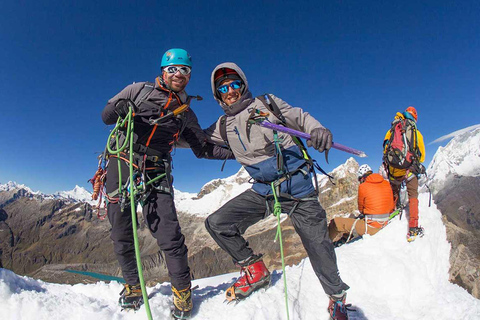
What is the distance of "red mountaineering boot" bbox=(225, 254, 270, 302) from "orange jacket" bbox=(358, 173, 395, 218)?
5739mm

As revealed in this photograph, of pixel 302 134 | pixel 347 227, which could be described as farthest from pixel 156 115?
pixel 347 227

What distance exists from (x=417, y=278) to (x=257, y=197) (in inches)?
181

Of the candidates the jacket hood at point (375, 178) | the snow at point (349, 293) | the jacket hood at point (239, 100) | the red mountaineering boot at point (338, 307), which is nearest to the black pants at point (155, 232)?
the snow at point (349, 293)

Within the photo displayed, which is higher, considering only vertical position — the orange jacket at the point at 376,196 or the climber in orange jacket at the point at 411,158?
the climber in orange jacket at the point at 411,158

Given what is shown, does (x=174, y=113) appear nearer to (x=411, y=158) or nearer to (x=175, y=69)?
(x=175, y=69)

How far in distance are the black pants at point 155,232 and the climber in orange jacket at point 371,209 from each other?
21.6 feet

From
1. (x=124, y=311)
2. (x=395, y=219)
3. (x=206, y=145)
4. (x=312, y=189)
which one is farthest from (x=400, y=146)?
(x=124, y=311)

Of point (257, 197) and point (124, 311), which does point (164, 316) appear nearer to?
point (124, 311)

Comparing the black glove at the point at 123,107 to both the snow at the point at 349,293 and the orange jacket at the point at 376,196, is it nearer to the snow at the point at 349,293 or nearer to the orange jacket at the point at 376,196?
the snow at the point at 349,293

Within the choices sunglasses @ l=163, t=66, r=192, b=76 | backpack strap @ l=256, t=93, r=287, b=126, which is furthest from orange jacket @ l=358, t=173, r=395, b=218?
sunglasses @ l=163, t=66, r=192, b=76

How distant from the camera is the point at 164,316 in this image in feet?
12.6

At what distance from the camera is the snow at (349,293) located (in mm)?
3533

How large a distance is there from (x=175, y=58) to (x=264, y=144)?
2200 mm

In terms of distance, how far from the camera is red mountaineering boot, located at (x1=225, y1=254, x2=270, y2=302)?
14.3 ft
